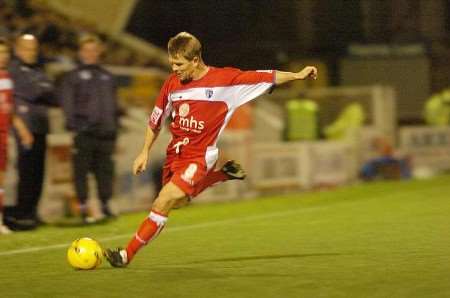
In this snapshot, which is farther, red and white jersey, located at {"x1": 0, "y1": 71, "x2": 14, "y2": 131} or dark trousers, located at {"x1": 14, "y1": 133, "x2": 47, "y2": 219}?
dark trousers, located at {"x1": 14, "y1": 133, "x2": 47, "y2": 219}

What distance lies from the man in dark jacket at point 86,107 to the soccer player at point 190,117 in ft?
11.9

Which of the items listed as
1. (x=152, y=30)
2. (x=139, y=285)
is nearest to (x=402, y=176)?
(x=139, y=285)

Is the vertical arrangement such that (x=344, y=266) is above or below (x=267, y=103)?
below

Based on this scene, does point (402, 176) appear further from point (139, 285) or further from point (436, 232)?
point (139, 285)

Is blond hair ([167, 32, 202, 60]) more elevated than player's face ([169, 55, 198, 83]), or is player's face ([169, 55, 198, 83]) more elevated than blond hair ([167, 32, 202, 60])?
blond hair ([167, 32, 202, 60])

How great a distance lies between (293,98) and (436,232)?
A: 12617 millimetres

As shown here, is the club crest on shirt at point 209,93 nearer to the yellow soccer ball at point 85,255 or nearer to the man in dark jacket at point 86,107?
the yellow soccer ball at point 85,255

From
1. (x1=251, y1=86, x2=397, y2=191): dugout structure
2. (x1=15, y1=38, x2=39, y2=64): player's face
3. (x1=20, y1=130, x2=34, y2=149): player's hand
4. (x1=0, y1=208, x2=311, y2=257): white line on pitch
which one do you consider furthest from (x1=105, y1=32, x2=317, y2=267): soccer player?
(x1=251, y1=86, x2=397, y2=191): dugout structure

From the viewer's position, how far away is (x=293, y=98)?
73.0 ft

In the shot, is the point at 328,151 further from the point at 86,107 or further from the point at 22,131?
the point at 22,131

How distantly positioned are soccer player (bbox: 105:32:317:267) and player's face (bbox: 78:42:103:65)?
143 inches

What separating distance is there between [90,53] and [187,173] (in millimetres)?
4162

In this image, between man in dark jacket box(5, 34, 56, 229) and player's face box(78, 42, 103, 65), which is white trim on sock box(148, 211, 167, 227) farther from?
player's face box(78, 42, 103, 65)

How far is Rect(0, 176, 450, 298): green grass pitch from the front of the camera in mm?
6887
